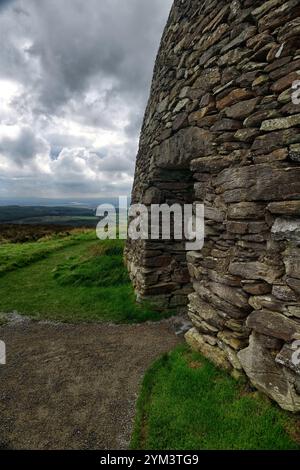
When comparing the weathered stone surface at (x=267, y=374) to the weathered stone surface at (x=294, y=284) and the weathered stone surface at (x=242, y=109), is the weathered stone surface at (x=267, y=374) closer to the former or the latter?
the weathered stone surface at (x=294, y=284)

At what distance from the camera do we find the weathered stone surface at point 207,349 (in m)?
5.92

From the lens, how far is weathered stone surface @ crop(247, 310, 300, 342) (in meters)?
4.43

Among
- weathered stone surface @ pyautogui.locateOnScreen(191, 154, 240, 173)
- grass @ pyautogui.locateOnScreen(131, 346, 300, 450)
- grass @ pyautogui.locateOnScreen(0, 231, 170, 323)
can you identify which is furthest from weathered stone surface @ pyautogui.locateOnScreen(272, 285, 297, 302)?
grass @ pyautogui.locateOnScreen(0, 231, 170, 323)

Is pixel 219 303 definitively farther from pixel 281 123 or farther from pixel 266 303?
pixel 281 123

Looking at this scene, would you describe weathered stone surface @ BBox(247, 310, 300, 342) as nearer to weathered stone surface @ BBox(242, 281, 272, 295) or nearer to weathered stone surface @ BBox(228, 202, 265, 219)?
weathered stone surface @ BBox(242, 281, 272, 295)

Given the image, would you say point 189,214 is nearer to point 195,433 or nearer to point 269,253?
point 269,253

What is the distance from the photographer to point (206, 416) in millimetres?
4848

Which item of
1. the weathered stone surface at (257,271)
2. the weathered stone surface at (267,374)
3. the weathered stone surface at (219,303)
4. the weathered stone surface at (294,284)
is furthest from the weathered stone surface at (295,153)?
the weathered stone surface at (267,374)

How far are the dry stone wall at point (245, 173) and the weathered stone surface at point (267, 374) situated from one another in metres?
0.02

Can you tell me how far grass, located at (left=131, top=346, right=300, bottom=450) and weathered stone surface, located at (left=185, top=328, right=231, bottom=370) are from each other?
0.61 feet

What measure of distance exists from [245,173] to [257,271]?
5.65 feet

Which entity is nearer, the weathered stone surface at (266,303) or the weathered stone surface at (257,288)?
the weathered stone surface at (266,303)
